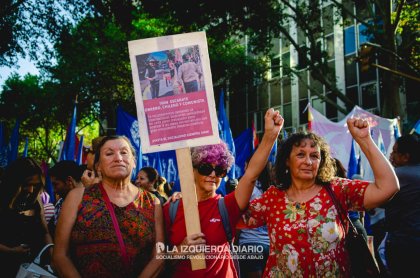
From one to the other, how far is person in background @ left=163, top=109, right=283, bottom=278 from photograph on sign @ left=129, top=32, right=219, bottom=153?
34cm

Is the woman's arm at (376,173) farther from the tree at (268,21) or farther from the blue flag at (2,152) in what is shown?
the tree at (268,21)

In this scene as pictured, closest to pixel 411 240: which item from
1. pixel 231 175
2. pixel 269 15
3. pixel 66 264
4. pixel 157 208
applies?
pixel 157 208

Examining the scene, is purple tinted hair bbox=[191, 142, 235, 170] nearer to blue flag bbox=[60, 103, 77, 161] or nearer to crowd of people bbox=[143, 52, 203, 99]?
crowd of people bbox=[143, 52, 203, 99]

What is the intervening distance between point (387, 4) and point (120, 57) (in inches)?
569

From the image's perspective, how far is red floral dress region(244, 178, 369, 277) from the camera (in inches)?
102

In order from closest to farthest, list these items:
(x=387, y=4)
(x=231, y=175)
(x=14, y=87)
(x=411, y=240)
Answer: (x=411, y=240) < (x=231, y=175) < (x=387, y=4) < (x=14, y=87)

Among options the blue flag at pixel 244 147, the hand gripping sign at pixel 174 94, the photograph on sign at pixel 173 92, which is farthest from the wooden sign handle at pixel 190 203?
the blue flag at pixel 244 147

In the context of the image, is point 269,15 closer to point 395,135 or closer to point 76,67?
point 395,135

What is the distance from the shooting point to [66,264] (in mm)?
2570

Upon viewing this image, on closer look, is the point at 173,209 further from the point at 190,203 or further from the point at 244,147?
the point at 244,147

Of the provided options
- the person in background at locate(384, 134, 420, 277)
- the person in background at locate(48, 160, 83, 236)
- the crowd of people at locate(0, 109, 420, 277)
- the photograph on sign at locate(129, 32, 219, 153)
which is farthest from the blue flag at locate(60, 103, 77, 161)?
the person in background at locate(384, 134, 420, 277)

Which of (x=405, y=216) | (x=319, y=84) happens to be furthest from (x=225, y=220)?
(x=319, y=84)

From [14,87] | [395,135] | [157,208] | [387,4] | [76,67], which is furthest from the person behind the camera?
[14,87]

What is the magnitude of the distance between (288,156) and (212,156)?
1.82 ft
